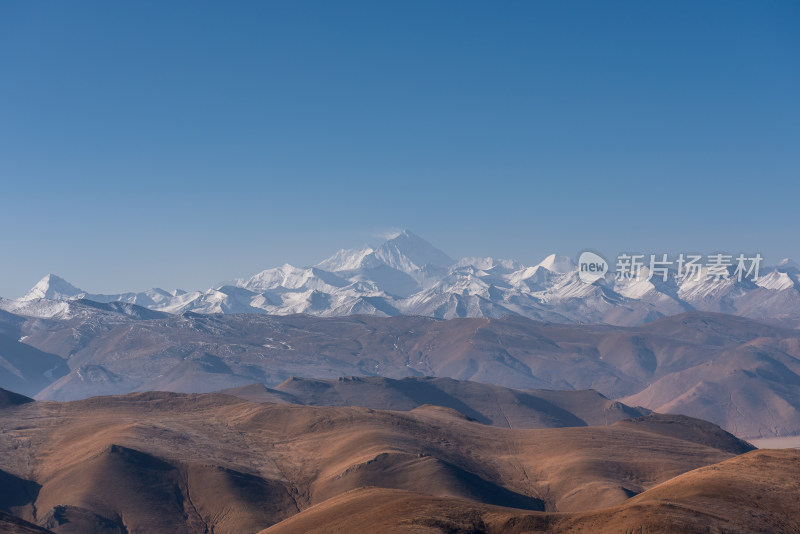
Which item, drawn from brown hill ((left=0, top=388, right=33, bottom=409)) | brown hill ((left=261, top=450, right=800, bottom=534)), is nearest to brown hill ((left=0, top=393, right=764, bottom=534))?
brown hill ((left=0, top=388, right=33, bottom=409))

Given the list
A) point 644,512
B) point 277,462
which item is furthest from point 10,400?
point 644,512

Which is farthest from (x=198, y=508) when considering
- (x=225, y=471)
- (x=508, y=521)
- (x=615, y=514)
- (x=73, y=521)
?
(x=615, y=514)

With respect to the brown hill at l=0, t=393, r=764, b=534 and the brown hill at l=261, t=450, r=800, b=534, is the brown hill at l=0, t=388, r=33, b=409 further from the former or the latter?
the brown hill at l=261, t=450, r=800, b=534

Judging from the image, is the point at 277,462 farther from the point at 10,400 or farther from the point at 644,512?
the point at 644,512

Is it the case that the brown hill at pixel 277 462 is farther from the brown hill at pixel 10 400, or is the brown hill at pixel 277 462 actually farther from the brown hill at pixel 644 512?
the brown hill at pixel 644 512

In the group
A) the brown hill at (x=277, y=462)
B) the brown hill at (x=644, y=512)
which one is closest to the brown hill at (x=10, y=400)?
the brown hill at (x=277, y=462)

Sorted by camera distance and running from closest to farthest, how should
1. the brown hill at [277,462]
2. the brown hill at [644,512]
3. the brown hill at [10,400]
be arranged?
the brown hill at [644,512] → the brown hill at [277,462] → the brown hill at [10,400]

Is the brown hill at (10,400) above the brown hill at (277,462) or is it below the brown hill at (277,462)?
below

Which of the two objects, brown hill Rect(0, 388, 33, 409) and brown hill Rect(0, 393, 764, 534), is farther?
brown hill Rect(0, 388, 33, 409)

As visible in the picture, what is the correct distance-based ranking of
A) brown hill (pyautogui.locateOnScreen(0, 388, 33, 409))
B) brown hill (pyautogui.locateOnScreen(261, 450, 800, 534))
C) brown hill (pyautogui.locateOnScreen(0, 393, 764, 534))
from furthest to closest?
brown hill (pyautogui.locateOnScreen(0, 388, 33, 409)) < brown hill (pyautogui.locateOnScreen(0, 393, 764, 534)) < brown hill (pyautogui.locateOnScreen(261, 450, 800, 534))
